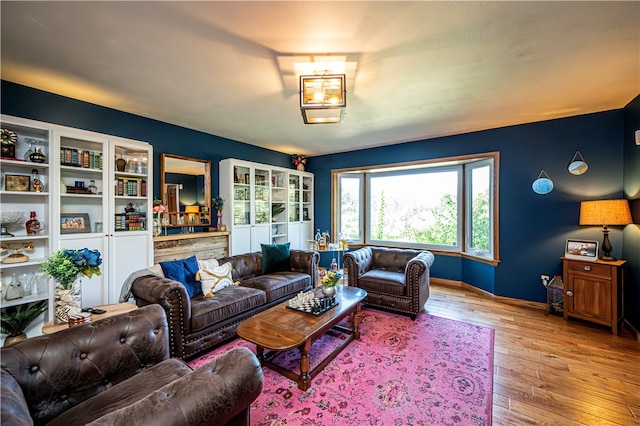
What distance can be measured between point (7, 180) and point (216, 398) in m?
3.08

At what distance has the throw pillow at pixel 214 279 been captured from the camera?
9.04 feet

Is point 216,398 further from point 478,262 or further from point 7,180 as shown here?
point 478,262

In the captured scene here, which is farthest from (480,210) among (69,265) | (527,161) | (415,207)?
(69,265)

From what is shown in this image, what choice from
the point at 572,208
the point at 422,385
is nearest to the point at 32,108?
the point at 422,385

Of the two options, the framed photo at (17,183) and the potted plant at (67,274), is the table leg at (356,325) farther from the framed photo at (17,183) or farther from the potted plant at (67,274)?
the framed photo at (17,183)

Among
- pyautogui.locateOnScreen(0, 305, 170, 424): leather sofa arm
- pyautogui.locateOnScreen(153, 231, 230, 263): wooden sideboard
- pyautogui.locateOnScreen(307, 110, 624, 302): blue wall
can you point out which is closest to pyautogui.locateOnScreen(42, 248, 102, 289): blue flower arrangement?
pyautogui.locateOnScreen(0, 305, 170, 424): leather sofa arm

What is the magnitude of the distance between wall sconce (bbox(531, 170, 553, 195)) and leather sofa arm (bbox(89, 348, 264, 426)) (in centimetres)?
426

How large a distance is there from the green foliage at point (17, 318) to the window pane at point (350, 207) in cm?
460

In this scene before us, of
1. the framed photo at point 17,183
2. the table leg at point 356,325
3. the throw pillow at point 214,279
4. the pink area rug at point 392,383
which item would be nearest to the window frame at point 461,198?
the pink area rug at point 392,383

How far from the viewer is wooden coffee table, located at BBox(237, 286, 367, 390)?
1.89m

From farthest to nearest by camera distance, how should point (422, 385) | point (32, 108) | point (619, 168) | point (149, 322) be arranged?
1. point (619, 168)
2. point (32, 108)
3. point (422, 385)
4. point (149, 322)

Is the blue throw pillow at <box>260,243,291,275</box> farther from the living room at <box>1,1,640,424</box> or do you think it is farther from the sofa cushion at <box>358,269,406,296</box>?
the living room at <box>1,1,640,424</box>

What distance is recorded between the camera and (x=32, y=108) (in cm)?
260

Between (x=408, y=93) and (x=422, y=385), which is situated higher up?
(x=408, y=93)
